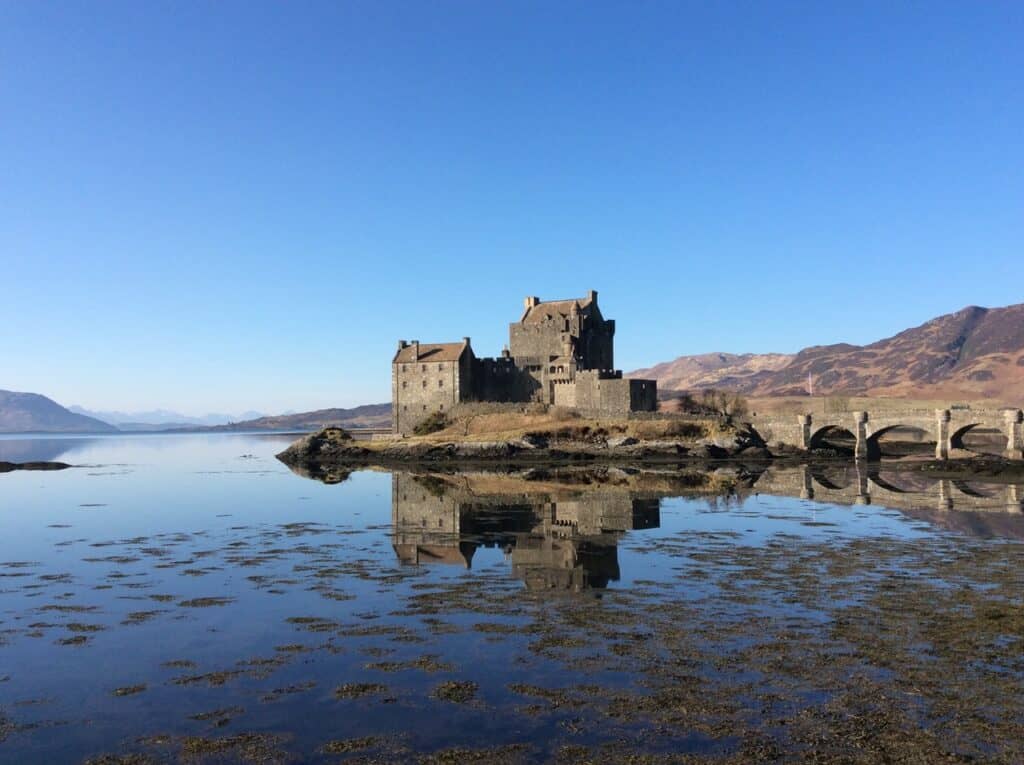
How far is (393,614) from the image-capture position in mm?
20062

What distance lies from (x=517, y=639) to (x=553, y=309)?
89.1 meters

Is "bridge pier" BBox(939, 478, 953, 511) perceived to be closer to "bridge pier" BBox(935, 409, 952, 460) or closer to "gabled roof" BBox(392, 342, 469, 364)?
"bridge pier" BBox(935, 409, 952, 460)

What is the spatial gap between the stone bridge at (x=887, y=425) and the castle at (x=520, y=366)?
15807mm

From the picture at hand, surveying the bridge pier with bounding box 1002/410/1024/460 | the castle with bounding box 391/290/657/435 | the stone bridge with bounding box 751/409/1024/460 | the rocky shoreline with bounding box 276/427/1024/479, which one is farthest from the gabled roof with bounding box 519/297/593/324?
the bridge pier with bounding box 1002/410/1024/460

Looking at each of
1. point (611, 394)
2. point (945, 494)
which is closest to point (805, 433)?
point (611, 394)

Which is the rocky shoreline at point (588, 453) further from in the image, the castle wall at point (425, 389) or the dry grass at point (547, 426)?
the castle wall at point (425, 389)

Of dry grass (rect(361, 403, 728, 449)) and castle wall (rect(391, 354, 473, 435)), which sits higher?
castle wall (rect(391, 354, 473, 435))

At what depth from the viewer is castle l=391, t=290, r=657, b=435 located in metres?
99.9

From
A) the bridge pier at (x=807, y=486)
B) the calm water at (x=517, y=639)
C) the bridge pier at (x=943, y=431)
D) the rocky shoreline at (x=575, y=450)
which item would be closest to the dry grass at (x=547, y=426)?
the rocky shoreline at (x=575, y=450)

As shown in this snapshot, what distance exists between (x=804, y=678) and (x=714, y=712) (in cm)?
258

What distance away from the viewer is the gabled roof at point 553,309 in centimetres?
10312

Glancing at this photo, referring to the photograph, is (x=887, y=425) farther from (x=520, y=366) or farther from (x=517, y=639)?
(x=517, y=639)

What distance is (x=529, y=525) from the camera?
36.6 meters

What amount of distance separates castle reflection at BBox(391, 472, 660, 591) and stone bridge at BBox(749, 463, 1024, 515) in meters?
11.8
